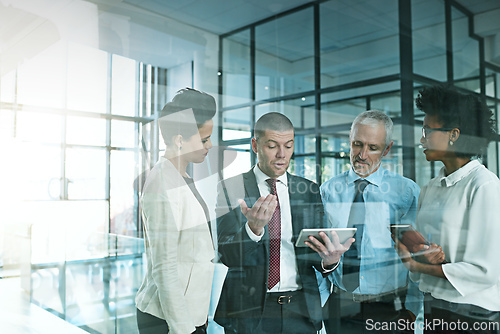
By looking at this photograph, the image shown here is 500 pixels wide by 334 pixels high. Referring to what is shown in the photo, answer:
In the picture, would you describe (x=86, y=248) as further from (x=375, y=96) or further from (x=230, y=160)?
(x=375, y=96)

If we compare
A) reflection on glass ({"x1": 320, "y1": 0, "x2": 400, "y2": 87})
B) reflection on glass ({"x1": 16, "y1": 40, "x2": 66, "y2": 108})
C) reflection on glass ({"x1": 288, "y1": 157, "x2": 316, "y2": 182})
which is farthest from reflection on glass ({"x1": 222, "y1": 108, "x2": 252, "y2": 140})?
reflection on glass ({"x1": 16, "y1": 40, "x2": 66, "y2": 108})

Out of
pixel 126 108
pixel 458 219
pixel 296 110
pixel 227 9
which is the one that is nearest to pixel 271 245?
pixel 296 110

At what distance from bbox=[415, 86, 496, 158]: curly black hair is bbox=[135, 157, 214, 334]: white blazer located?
134cm

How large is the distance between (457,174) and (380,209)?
414 mm

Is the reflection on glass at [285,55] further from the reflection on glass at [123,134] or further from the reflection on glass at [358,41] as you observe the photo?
the reflection on glass at [123,134]

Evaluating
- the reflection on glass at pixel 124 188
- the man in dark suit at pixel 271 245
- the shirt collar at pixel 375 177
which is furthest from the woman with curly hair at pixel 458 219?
the reflection on glass at pixel 124 188

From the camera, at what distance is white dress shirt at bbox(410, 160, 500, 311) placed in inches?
69.0

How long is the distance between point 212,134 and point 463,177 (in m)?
1.30

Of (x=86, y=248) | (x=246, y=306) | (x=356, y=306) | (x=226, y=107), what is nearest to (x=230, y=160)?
(x=226, y=107)

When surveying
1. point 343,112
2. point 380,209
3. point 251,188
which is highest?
point 343,112

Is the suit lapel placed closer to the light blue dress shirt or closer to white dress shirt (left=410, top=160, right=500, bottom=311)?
the light blue dress shirt

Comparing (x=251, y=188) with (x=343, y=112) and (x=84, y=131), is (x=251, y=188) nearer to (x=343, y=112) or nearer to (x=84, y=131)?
(x=343, y=112)

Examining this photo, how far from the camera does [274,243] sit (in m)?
1.91

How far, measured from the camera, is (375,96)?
2.08 meters
